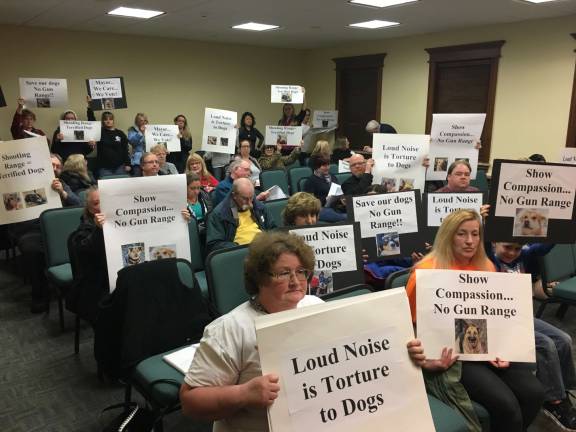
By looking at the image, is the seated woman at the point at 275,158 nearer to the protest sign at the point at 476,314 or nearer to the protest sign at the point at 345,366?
the protest sign at the point at 476,314

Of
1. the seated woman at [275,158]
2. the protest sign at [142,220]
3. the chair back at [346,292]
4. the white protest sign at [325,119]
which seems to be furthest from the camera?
the white protest sign at [325,119]

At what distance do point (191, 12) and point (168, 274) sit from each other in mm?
5359

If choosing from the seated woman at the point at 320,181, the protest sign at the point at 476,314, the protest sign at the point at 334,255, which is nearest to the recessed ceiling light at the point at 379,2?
the seated woman at the point at 320,181

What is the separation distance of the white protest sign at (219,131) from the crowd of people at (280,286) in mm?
1427

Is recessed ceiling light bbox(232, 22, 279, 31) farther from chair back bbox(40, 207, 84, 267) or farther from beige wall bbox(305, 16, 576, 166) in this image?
chair back bbox(40, 207, 84, 267)

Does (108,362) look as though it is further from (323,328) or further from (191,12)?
(191,12)

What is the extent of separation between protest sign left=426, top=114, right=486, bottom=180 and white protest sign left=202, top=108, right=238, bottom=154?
2.74m

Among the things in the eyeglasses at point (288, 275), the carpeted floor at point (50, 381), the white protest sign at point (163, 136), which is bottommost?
the carpeted floor at point (50, 381)

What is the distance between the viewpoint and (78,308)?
288cm

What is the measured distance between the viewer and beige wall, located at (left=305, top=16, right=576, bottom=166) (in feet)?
23.1

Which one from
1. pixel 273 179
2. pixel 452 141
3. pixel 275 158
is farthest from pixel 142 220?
pixel 275 158

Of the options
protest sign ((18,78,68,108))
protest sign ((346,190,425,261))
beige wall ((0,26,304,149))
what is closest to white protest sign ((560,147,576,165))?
protest sign ((346,190,425,261))

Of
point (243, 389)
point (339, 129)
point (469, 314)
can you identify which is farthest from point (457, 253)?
point (339, 129)

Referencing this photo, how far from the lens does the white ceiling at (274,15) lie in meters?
6.05
